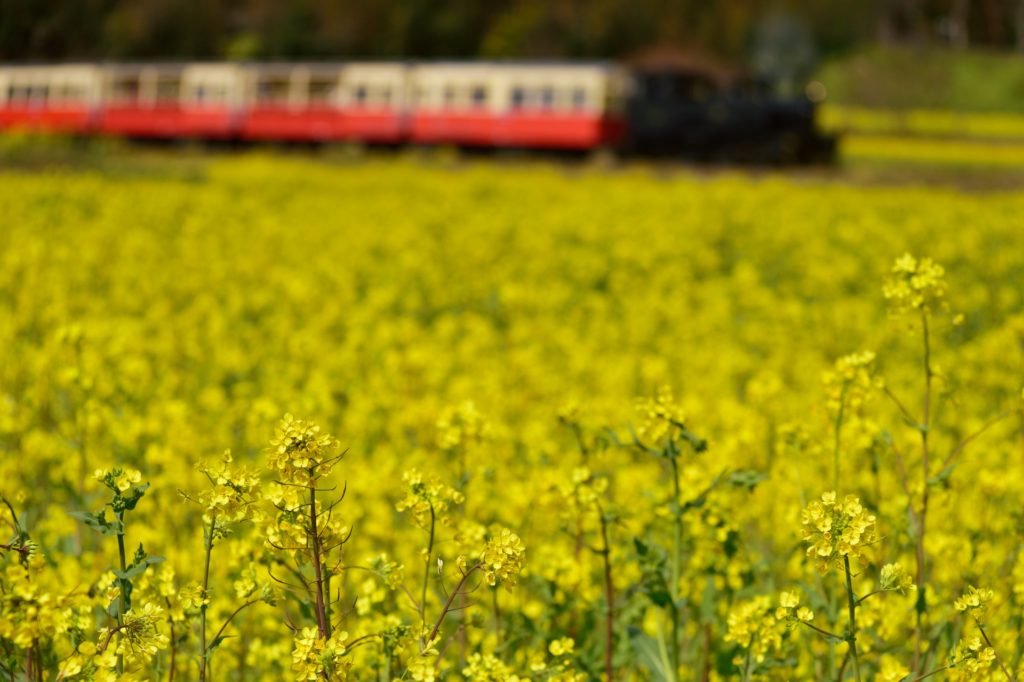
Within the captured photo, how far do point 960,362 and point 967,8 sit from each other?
68.9 metres

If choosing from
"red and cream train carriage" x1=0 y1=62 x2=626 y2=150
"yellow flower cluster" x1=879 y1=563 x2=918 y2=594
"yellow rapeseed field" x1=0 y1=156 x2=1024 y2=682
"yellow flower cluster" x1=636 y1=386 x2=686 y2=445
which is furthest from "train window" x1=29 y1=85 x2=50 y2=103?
"yellow flower cluster" x1=879 y1=563 x2=918 y2=594

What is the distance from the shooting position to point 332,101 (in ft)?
108

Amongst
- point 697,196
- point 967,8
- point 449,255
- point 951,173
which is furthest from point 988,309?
point 967,8

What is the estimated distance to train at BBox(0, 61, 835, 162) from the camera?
28.1 m

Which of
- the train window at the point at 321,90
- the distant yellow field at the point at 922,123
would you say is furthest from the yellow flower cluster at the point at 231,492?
the distant yellow field at the point at 922,123

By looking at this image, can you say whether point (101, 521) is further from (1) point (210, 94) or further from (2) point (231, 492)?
(1) point (210, 94)

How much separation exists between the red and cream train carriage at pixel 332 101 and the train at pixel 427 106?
3 centimetres

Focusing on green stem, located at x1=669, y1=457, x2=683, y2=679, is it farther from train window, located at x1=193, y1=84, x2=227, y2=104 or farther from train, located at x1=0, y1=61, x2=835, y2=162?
train window, located at x1=193, y1=84, x2=227, y2=104

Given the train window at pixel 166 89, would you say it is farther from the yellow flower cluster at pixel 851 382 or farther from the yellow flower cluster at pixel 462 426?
the yellow flower cluster at pixel 851 382

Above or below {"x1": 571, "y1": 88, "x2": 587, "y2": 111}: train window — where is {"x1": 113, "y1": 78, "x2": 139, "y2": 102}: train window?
above

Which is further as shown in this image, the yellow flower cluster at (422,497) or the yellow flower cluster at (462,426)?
the yellow flower cluster at (462,426)

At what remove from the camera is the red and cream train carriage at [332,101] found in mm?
28328

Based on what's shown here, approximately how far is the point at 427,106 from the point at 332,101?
3181 millimetres

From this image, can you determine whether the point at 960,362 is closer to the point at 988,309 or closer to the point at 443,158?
the point at 988,309
